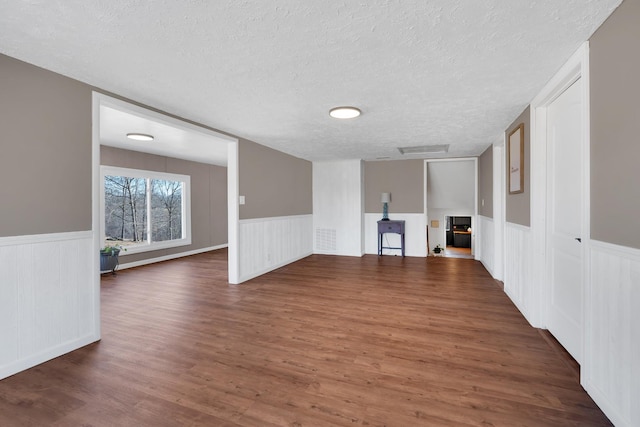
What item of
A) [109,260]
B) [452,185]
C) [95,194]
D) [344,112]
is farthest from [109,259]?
[452,185]

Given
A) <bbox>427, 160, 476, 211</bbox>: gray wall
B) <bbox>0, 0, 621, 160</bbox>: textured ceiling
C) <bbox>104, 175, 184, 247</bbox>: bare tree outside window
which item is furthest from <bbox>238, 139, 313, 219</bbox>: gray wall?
<bbox>427, 160, 476, 211</bbox>: gray wall

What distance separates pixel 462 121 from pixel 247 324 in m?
3.31

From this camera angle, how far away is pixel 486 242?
16.9ft

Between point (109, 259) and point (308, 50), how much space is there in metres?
4.78

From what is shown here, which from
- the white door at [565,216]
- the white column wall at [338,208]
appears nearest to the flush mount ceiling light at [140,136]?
the white column wall at [338,208]

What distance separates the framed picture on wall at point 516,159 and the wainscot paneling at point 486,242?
1.49 meters

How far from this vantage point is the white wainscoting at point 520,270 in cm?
278

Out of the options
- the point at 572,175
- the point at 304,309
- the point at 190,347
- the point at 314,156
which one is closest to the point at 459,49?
the point at 572,175

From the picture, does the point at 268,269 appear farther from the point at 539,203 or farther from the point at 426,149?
the point at 539,203

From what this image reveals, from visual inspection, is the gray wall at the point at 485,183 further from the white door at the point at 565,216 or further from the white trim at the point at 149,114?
the white trim at the point at 149,114

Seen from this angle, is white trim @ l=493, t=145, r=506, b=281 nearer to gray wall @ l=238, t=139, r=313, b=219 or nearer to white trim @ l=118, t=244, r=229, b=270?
gray wall @ l=238, t=139, r=313, b=219

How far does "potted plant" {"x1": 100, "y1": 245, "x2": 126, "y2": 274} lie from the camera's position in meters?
4.64

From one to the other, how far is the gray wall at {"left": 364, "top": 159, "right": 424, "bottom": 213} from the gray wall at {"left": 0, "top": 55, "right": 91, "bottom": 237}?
17.6 ft

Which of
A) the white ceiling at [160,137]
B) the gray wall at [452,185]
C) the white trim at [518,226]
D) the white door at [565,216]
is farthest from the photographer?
the gray wall at [452,185]
